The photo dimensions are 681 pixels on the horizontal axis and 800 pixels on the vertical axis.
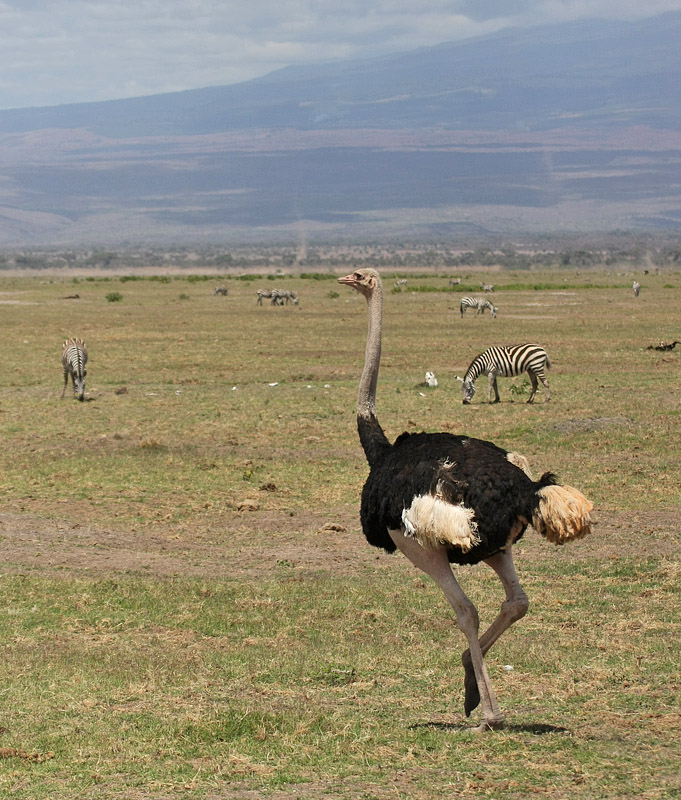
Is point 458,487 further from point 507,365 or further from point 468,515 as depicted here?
point 507,365

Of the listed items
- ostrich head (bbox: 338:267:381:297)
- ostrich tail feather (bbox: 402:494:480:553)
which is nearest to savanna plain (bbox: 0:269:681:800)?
ostrich tail feather (bbox: 402:494:480:553)

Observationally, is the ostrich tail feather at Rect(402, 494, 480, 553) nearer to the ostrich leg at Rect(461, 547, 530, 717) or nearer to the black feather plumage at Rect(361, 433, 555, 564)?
the black feather plumage at Rect(361, 433, 555, 564)

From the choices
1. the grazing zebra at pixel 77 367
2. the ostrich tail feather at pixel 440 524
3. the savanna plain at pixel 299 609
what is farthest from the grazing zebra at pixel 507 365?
the ostrich tail feather at pixel 440 524

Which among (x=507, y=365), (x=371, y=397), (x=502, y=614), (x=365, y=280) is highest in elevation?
(x=365, y=280)

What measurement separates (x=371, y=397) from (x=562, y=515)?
1.94 m

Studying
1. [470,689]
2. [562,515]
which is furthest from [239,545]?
[562,515]

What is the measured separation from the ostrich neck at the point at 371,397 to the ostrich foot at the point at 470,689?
125 cm

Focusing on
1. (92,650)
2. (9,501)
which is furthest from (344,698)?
(9,501)

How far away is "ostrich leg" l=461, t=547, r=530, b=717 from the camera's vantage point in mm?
6355

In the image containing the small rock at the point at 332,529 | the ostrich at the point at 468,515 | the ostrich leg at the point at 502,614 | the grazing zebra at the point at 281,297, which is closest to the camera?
the ostrich at the point at 468,515

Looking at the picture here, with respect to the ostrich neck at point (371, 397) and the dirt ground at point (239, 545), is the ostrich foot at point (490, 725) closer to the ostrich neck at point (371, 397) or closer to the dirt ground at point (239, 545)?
the ostrich neck at point (371, 397)

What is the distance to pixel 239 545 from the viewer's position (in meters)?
11.0

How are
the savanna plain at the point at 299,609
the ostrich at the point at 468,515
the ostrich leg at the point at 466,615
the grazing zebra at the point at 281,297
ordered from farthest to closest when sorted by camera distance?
the grazing zebra at the point at 281,297 < the ostrich leg at the point at 466,615 < the ostrich at the point at 468,515 < the savanna plain at the point at 299,609

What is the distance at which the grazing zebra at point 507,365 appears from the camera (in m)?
20.0
